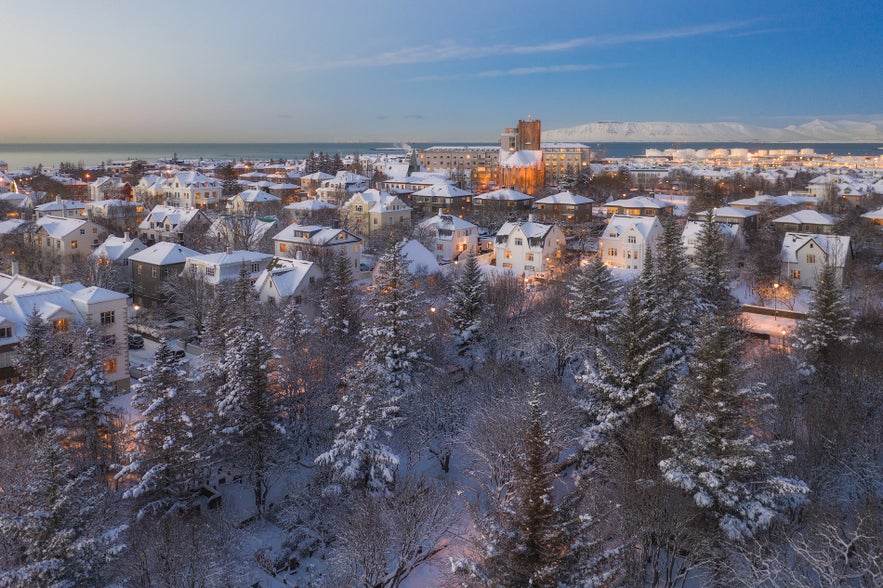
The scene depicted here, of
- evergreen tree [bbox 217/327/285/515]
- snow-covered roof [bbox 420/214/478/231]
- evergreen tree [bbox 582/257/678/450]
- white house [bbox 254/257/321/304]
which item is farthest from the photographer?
snow-covered roof [bbox 420/214/478/231]

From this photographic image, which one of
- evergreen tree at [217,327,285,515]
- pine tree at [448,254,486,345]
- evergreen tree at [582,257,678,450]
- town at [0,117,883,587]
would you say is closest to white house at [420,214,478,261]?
town at [0,117,883,587]

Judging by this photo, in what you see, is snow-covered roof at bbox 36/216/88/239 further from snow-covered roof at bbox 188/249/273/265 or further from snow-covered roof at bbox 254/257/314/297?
snow-covered roof at bbox 254/257/314/297

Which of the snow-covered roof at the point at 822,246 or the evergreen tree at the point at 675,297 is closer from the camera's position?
the evergreen tree at the point at 675,297

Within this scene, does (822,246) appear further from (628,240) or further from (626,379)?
(626,379)

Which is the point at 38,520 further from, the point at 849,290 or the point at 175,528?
the point at 849,290

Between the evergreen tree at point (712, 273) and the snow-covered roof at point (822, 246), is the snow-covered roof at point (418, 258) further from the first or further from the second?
the snow-covered roof at point (822, 246)

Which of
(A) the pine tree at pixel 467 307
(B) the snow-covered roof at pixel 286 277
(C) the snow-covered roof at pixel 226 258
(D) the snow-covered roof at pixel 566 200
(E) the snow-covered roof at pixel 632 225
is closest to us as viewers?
(A) the pine tree at pixel 467 307

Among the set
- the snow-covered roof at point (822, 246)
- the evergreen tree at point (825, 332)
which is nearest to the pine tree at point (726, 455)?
the evergreen tree at point (825, 332)
